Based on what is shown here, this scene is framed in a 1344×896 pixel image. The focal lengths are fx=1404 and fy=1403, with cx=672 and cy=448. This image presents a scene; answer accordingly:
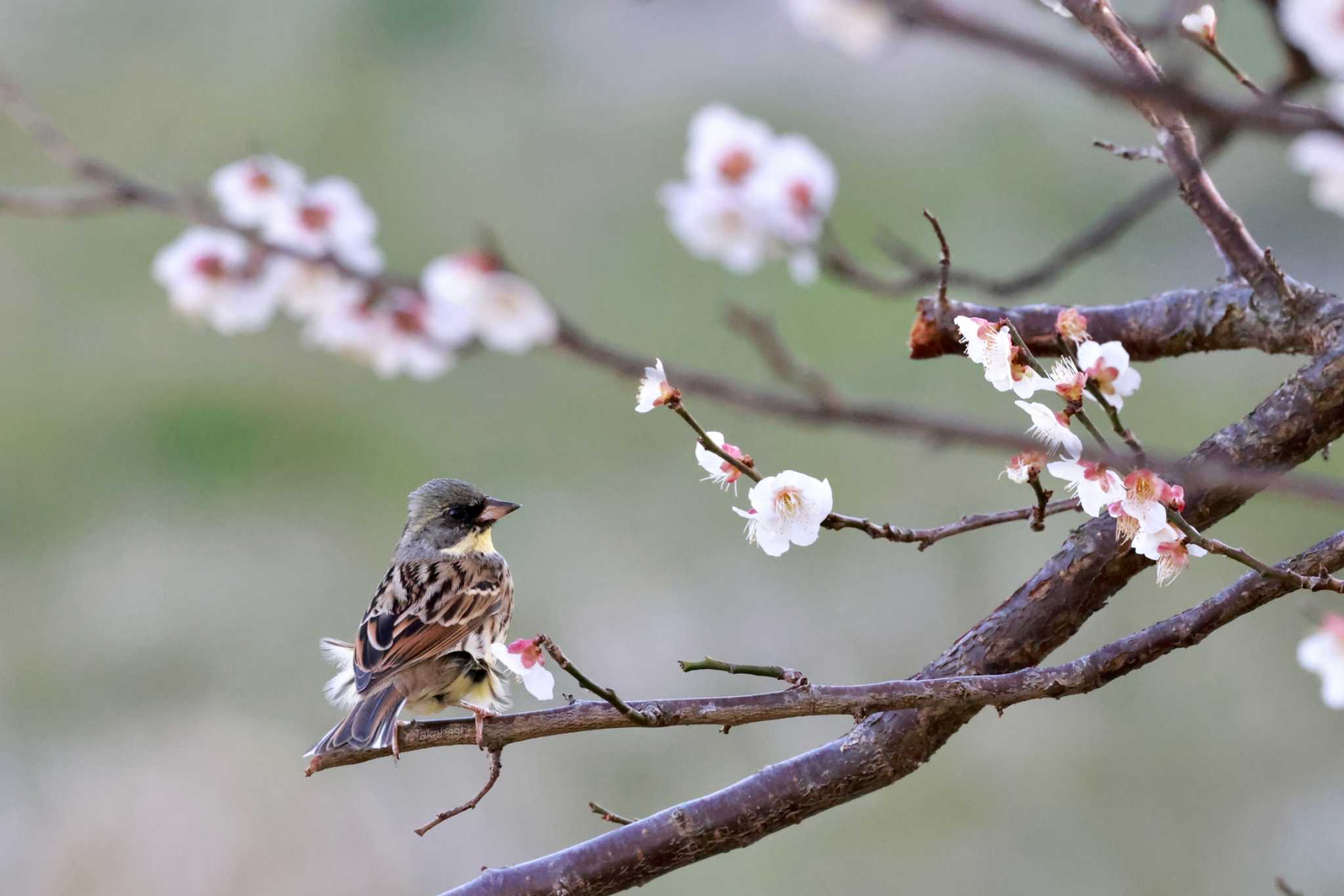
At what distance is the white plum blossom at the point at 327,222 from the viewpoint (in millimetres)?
2648

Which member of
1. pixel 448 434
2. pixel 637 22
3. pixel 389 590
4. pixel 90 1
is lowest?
pixel 389 590

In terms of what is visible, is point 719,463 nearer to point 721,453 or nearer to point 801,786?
point 721,453

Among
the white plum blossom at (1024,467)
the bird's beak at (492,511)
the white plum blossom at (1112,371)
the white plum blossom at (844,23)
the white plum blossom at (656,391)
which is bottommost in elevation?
the white plum blossom at (1024,467)

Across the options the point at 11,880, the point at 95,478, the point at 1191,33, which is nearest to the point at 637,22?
the point at 95,478

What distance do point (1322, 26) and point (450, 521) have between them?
1989 millimetres

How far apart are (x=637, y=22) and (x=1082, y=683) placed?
7.70 metres

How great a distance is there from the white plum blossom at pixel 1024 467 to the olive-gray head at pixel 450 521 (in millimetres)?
1467

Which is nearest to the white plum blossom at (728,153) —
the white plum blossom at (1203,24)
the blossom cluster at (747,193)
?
the blossom cluster at (747,193)

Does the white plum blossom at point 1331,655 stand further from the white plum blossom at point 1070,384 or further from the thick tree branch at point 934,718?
the white plum blossom at point 1070,384

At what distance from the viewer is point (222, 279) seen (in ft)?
8.91

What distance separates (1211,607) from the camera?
4.87ft

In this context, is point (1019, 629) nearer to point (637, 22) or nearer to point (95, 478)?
point (95, 478)

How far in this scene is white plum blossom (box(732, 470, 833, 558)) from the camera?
150 centimetres

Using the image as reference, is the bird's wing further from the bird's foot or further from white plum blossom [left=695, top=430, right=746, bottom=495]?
white plum blossom [left=695, top=430, right=746, bottom=495]
